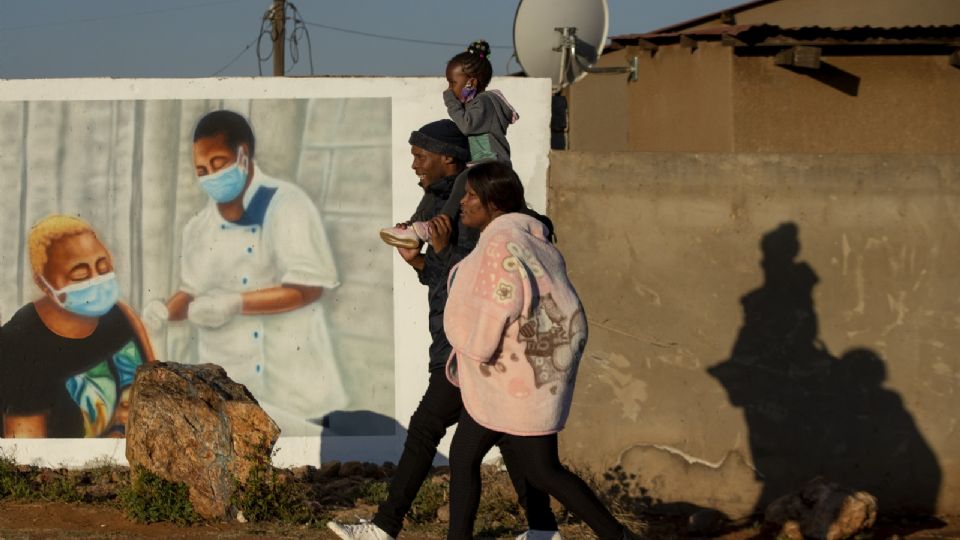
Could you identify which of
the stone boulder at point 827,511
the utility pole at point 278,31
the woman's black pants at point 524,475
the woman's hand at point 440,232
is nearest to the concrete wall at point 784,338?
the stone boulder at point 827,511

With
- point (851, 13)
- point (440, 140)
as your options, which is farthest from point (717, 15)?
point (440, 140)

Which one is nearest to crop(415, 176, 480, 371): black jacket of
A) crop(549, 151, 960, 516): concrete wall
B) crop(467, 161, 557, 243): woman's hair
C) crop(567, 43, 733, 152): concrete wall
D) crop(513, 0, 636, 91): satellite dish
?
crop(467, 161, 557, 243): woman's hair

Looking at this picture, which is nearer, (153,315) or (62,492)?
(62,492)

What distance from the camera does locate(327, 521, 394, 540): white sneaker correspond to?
18.5ft

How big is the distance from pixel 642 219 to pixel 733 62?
6.77 meters

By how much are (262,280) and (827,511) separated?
3.45m

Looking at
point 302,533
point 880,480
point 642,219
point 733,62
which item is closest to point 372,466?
point 302,533

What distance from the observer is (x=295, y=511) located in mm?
6648

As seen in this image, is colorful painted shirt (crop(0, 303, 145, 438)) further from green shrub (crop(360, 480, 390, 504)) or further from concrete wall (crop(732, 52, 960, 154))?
concrete wall (crop(732, 52, 960, 154))

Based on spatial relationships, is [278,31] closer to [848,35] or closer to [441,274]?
[848,35]

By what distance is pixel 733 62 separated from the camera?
13914mm

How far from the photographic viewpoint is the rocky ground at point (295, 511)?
652cm

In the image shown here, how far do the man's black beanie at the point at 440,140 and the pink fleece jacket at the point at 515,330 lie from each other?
88 centimetres

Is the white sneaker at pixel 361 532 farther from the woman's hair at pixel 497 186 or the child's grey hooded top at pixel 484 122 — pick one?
the child's grey hooded top at pixel 484 122
